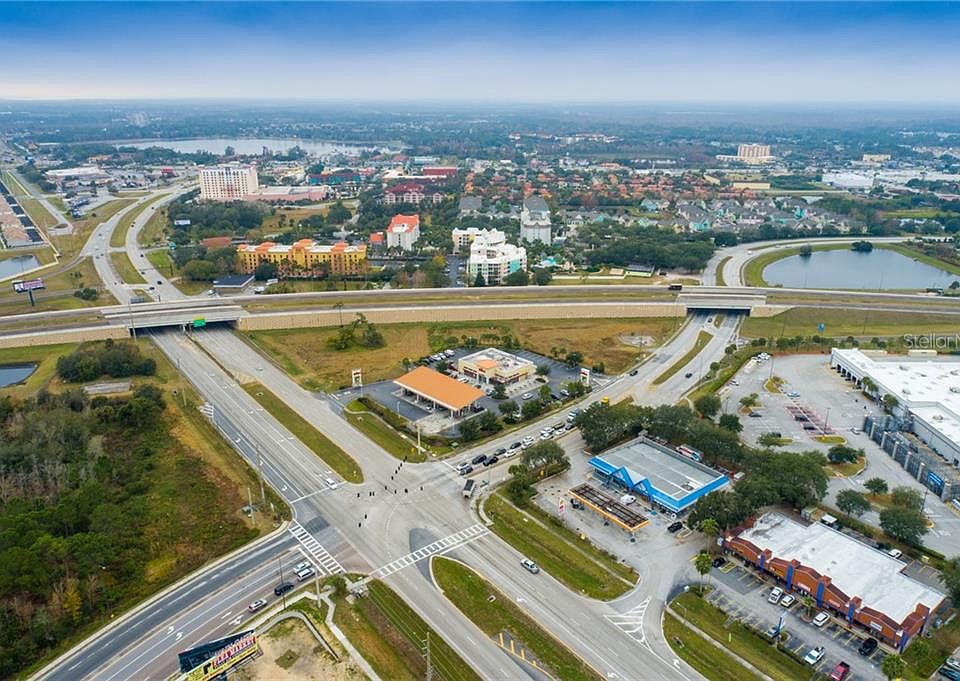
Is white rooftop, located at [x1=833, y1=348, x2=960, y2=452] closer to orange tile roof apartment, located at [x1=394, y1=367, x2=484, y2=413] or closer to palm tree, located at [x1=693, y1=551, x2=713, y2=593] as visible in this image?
palm tree, located at [x1=693, y1=551, x2=713, y2=593]

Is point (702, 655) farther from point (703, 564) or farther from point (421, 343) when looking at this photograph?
point (421, 343)

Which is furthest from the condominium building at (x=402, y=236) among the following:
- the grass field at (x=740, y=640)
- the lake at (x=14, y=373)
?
the grass field at (x=740, y=640)

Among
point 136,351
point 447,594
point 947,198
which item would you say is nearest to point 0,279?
point 136,351

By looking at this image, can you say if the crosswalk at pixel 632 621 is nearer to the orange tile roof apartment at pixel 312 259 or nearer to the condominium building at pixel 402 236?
the orange tile roof apartment at pixel 312 259

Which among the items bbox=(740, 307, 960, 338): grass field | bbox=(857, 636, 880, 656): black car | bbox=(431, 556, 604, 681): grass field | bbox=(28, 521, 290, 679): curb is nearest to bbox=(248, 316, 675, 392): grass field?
bbox=(740, 307, 960, 338): grass field

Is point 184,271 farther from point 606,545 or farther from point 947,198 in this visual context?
point 947,198

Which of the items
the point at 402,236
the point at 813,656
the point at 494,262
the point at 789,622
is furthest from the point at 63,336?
the point at 813,656

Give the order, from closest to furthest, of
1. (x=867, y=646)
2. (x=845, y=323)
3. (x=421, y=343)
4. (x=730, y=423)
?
(x=867, y=646)
(x=730, y=423)
(x=421, y=343)
(x=845, y=323)
